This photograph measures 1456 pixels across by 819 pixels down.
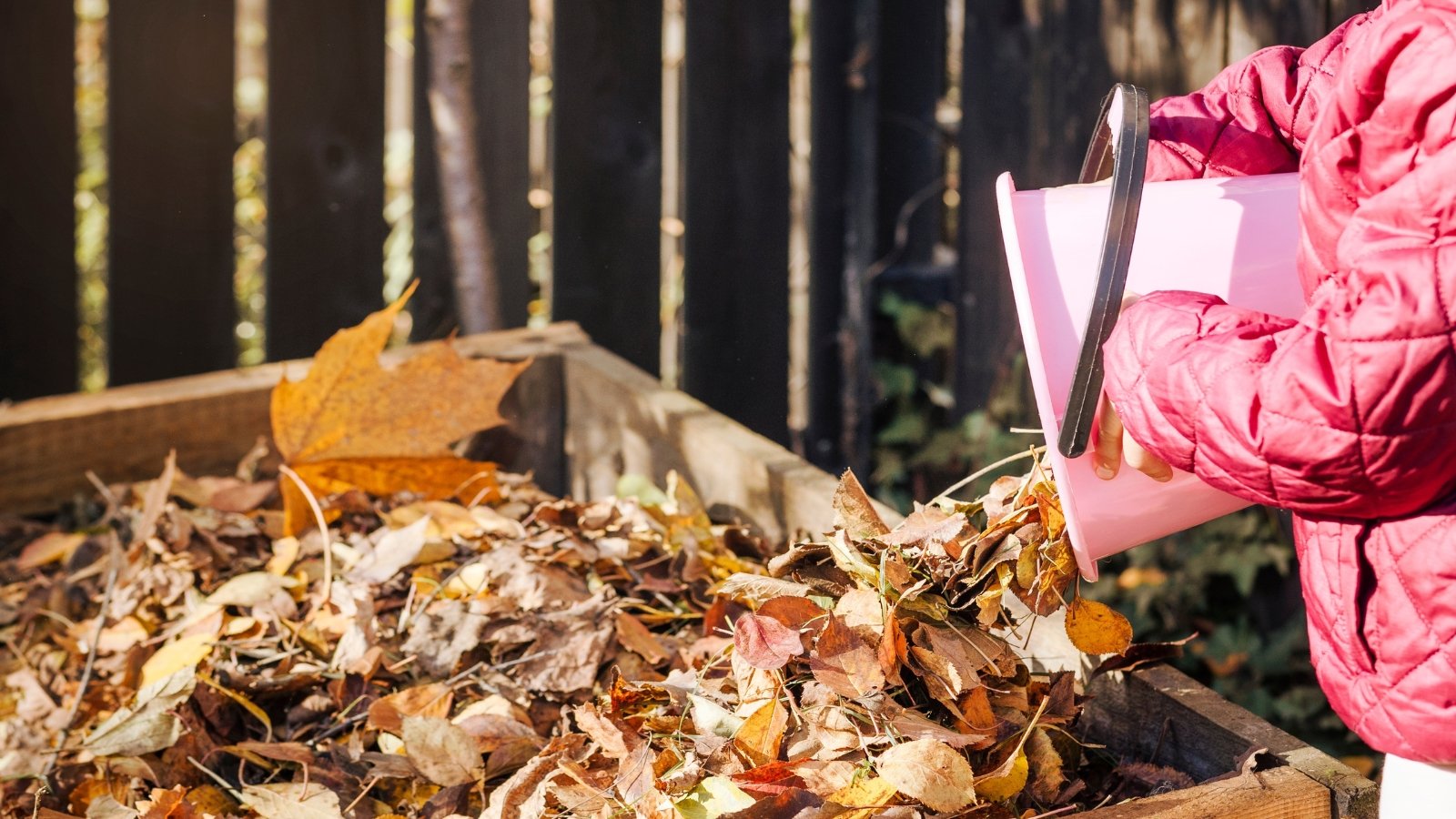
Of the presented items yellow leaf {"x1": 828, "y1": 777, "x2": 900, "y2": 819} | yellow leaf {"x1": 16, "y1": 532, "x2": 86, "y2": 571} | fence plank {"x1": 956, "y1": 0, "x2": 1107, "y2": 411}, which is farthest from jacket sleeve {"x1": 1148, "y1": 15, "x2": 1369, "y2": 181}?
fence plank {"x1": 956, "y1": 0, "x2": 1107, "y2": 411}

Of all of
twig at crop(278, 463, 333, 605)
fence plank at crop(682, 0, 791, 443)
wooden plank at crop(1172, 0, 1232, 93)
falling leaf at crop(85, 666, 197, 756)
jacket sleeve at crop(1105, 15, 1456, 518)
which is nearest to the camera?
jacket sleeve at crop(1105, 15, 1456, 518)

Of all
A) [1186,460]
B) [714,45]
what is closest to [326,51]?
[714,45]

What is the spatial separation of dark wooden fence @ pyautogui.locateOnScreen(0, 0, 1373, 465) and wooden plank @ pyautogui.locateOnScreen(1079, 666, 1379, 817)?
5.37 ft

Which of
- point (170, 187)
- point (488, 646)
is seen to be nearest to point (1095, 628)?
point (488, 646)

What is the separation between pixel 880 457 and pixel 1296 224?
2.08m

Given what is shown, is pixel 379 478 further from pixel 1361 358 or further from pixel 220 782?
pixel 1361 358

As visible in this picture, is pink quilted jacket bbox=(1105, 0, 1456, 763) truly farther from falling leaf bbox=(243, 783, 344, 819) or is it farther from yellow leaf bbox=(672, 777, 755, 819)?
falling leaf bbox=(243, 783, 344, 819)

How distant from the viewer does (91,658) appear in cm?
134

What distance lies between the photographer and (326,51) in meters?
2.44

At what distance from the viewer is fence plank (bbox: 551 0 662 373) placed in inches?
102

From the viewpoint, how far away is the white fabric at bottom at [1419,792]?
3.04 ft

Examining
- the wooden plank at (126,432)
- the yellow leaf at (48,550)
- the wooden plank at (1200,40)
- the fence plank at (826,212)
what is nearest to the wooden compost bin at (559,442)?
the wooden plank at (126,432)

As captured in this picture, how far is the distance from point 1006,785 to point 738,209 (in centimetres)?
196

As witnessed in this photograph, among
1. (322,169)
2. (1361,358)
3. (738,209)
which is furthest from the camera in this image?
(738,209)
